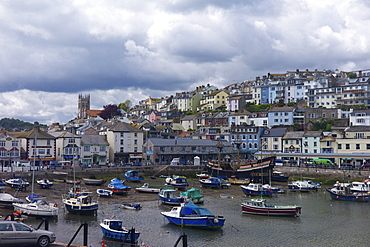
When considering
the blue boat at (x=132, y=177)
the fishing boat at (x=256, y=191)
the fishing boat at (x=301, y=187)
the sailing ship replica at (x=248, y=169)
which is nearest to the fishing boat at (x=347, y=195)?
the fishing boat at (x=301, y=187)

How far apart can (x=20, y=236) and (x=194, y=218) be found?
52.3 feet

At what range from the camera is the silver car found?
67.7ft

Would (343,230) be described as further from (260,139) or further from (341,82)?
(341,82)

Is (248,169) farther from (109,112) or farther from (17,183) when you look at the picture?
(109,112)

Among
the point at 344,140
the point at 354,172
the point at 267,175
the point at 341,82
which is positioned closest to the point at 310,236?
the point at 267,175

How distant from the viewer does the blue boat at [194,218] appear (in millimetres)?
32625

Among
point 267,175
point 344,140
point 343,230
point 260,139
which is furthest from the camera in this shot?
point 260,139

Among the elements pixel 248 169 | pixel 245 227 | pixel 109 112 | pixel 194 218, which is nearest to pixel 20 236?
pixel 194 218

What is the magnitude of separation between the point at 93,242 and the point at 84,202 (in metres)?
9.76

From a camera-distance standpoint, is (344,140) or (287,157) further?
(287,157)

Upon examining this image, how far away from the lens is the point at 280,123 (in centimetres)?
10344

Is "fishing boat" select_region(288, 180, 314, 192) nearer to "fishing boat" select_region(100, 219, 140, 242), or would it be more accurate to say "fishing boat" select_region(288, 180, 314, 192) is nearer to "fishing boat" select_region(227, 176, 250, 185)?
"fishing boat" select_region(227, 176, 250, 185)

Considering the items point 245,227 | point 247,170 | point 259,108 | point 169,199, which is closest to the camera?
point 245,227

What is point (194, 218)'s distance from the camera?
3306cm
